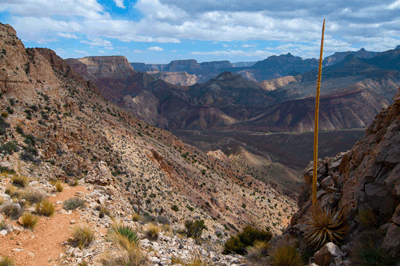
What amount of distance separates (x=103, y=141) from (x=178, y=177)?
10.2m

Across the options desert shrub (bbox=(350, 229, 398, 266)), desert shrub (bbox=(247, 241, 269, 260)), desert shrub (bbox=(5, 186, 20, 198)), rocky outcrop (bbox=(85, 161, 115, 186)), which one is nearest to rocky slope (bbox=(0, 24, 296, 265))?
rocky outcrop (bbox=(85, 161, 115, 186))

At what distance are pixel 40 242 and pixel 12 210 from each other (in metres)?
1.43

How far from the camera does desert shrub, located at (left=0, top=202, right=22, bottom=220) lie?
284 inches

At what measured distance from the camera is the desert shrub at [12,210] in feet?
23.6

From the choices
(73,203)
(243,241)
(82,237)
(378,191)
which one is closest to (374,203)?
(378,191)

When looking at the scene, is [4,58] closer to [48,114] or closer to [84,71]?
[48,114]

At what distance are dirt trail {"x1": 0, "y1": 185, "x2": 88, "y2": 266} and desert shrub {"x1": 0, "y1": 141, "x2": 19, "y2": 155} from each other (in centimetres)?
512

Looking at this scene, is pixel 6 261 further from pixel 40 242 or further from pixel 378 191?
pixel 378 191

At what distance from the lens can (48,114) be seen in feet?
53.6

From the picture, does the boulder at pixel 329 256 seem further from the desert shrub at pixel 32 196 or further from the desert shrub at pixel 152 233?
the desert shrub at pixel 32 196

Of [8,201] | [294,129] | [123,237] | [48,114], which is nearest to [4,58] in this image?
[48,114]

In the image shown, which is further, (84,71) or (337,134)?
(84,71)

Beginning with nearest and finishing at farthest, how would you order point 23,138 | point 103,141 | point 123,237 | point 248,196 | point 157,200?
point 123,237
point 23,138
point 157,200
point 103,141
point 248,196

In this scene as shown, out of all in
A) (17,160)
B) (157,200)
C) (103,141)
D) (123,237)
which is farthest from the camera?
(103,141)
